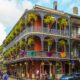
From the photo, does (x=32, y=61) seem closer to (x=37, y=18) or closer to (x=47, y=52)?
(x=47, y=52)

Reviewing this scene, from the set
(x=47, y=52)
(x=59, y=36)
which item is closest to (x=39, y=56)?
(x=47, y=52)

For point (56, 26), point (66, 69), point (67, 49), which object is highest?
point (56, 26)

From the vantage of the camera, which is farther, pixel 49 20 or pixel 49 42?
pixel 49 42

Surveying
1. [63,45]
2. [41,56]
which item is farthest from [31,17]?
[63,45]

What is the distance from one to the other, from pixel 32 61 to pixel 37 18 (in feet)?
21.3

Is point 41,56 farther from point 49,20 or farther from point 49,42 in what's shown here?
point 49,20

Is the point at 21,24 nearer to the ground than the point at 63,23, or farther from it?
farther from it

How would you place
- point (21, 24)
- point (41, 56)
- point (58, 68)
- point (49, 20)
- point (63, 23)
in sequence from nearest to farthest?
point (41, 56) → point (49, 20) → point (63, 23) → point (58, 68) → point (21, 24)

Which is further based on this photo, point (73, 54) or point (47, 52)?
point (73, 54)

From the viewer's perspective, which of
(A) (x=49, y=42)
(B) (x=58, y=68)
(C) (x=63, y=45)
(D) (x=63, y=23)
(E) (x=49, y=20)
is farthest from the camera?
(C) (x=63, y=45)

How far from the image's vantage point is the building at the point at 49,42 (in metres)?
46.5

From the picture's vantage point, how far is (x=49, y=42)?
154 feet

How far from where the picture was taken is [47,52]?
46625 mm

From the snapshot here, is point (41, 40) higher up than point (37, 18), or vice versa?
point (37, 18)
